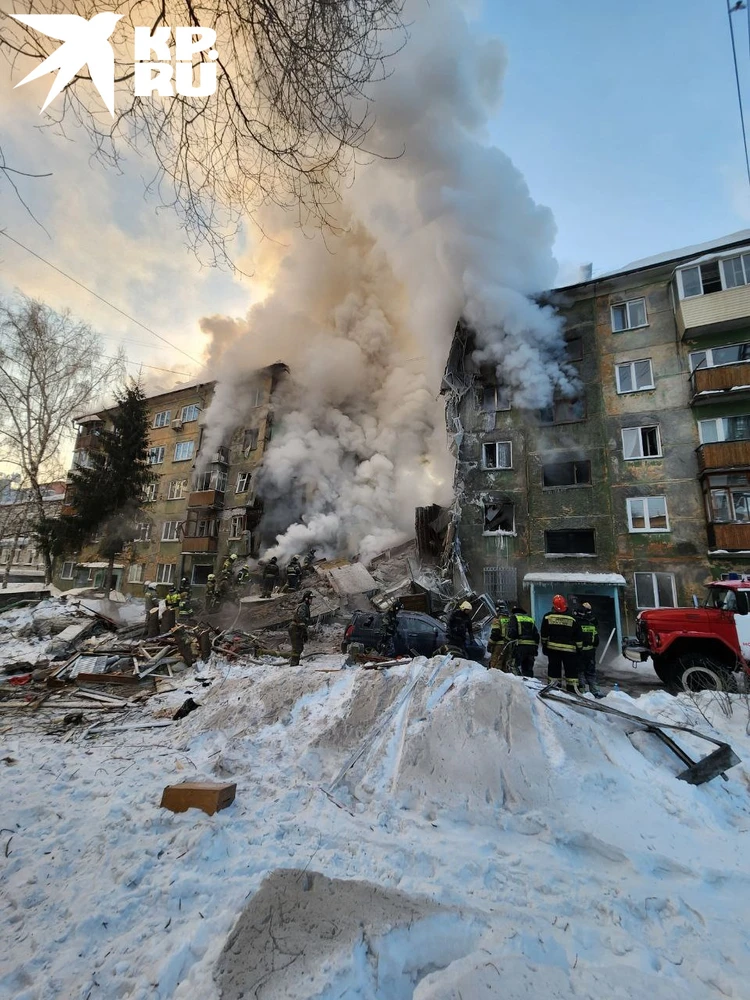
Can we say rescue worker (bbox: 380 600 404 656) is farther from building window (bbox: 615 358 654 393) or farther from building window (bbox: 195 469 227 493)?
building window (bbox: 195 469 227 493)

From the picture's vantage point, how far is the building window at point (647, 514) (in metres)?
16.6

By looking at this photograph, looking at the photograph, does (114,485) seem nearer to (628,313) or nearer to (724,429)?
(628,313)

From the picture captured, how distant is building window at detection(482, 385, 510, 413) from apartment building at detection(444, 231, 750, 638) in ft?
0.19

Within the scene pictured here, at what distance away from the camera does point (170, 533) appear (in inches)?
1128

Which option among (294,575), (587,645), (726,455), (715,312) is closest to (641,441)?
(726,455)

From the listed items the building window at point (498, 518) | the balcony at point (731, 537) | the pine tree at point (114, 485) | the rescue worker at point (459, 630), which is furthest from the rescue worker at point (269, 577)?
the balcony at point (731, 537)

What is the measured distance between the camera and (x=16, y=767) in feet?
15.1

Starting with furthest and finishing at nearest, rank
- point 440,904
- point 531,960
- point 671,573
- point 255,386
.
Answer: point 255,386 → point 671,573 → point 440,904 → point 531,960

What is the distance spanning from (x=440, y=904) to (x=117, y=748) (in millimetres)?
4418

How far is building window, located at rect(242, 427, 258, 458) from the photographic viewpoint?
1103 inches

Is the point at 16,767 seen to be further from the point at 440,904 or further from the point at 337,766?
the point at 440,904

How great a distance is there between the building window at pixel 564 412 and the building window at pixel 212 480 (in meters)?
19.4

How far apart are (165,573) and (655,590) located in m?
26.7

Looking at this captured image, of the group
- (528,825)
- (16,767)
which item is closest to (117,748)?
(16,767)
